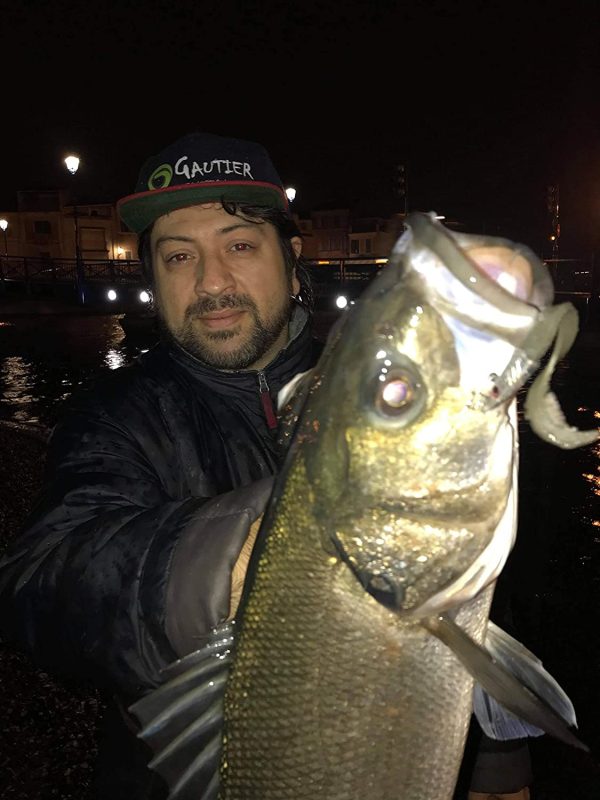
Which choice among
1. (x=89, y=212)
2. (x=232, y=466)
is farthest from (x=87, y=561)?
(x=89, y=212)

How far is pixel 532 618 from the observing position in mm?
4672

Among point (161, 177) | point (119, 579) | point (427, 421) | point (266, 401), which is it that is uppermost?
point (161, 177)

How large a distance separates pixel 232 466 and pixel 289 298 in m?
0.92

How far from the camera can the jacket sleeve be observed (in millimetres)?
1620

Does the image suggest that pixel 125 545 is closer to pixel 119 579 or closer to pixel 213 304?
pixel 119 579

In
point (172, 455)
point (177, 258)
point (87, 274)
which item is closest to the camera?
point (172, 455)

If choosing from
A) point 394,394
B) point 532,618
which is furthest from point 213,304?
point 532,618

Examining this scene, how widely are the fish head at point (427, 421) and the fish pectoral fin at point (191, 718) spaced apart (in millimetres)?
463

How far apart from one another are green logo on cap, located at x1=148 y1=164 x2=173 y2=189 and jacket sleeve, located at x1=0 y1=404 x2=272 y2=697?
144cm

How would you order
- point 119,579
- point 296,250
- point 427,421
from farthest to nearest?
point 296,250 → point 119,579 → point 427,421

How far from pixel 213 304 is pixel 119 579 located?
4.54 ft

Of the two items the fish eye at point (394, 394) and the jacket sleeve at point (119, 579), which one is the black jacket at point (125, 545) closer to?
the jacket sleeve at point (119, 579)

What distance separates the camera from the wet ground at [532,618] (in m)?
3.15

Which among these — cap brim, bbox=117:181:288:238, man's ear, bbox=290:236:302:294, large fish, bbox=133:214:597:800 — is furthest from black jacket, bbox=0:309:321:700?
man's ear, bbox=290:236:302:294
